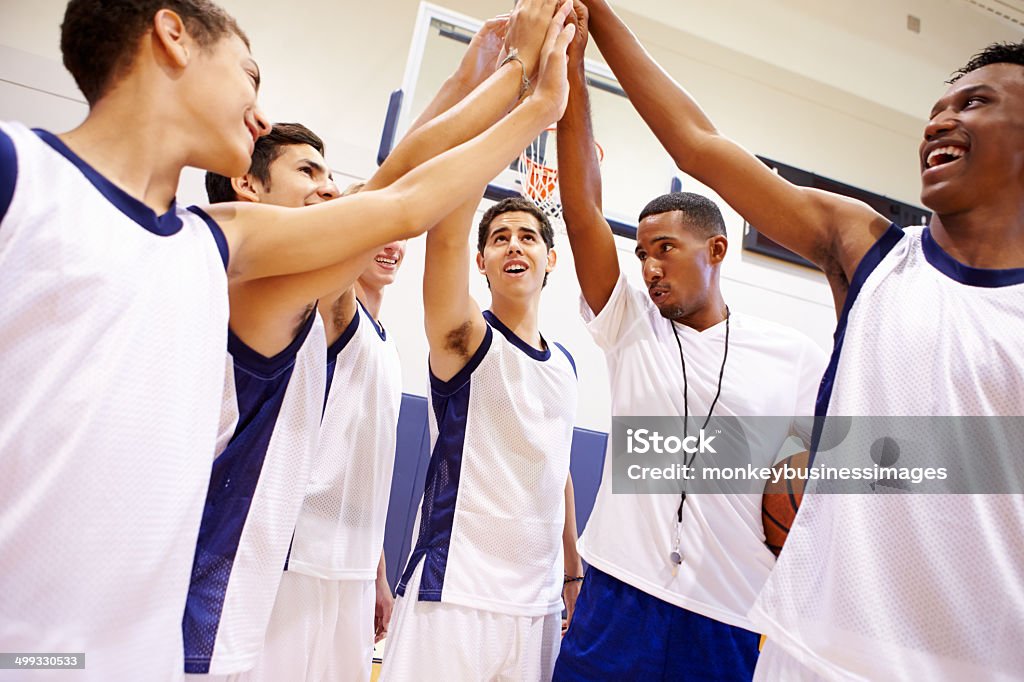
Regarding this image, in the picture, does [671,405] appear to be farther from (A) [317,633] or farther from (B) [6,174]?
(B) [6,174]

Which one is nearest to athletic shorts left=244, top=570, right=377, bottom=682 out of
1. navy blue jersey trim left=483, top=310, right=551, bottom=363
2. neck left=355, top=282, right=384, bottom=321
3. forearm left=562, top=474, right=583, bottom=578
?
forearm left=562, top=474, right=583, bottom=578

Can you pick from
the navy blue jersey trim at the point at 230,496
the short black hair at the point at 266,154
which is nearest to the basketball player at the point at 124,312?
the navy blue jersey trim at the point at 230,496

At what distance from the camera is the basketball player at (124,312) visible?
39.9 inches

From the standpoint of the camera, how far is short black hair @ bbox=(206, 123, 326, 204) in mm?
2363

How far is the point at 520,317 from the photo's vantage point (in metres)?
2.50

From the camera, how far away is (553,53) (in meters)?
1.95

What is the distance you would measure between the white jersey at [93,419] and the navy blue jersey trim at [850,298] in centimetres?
130

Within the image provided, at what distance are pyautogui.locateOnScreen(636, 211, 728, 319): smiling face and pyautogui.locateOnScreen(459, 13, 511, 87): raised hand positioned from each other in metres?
0.85

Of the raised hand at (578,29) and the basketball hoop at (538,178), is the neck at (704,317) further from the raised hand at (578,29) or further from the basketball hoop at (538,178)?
the basketball hoop at (538,178)

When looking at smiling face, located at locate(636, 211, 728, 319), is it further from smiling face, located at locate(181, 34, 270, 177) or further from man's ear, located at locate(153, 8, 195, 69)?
man's ear, located at locate(153, 8, 195, 69)

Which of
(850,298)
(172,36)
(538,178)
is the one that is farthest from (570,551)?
(538,178)

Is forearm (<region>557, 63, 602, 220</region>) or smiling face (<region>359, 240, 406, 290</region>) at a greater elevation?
forearm (<region>557, 63, 602, 220</region>)

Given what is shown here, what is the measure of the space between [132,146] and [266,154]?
124 centimetres

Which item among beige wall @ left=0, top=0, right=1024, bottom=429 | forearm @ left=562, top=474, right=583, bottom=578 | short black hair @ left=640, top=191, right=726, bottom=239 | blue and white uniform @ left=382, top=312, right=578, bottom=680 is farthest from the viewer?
beige wall @ left=0, top=0, right=1024, bottom=429
